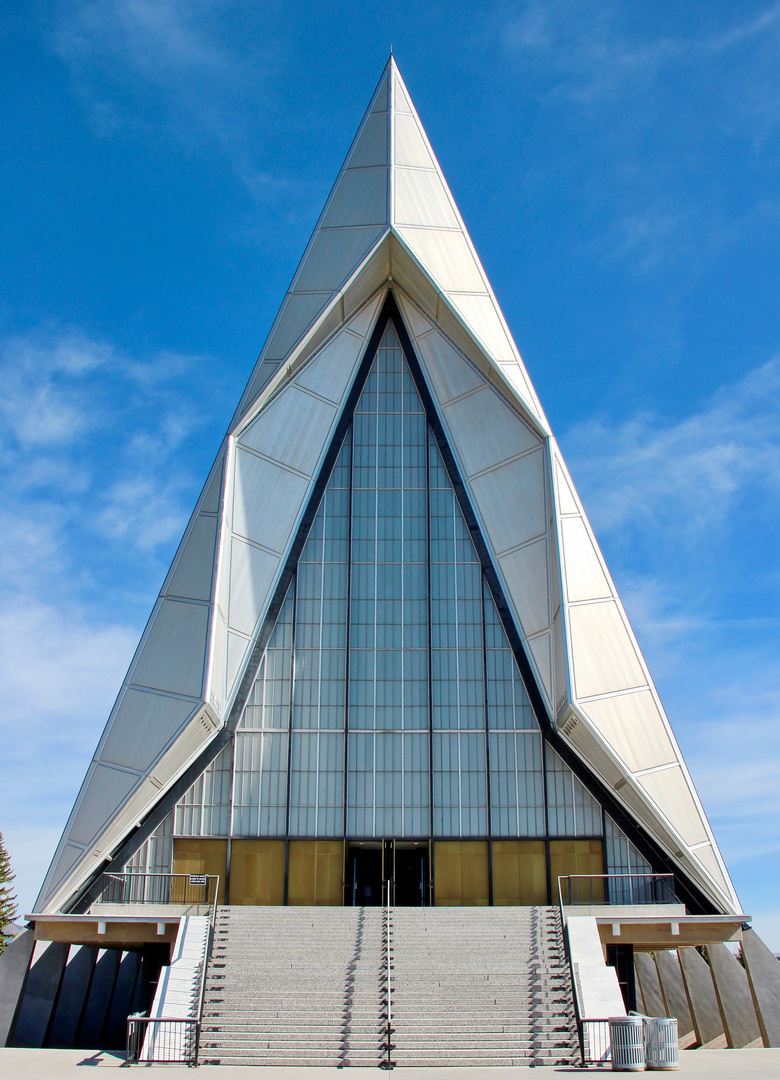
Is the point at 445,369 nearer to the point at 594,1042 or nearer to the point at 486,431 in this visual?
the point at 486,431

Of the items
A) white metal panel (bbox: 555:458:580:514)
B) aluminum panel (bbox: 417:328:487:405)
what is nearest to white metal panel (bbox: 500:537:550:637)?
white metal panel (bbox: 555:458:580:514)

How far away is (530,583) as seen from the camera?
26156 mm

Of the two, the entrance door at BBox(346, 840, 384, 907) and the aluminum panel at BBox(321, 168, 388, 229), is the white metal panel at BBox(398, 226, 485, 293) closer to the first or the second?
the aluminum panel at BBox(321, 168, 388, 229)

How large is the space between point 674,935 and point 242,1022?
10.8 metres

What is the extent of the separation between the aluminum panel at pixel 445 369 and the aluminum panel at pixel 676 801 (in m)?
12.3

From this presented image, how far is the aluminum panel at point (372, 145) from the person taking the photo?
29.7 m

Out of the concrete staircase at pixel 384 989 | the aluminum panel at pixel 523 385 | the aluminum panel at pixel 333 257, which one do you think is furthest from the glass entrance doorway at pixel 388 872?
the aluminum panel at pixel 333 257

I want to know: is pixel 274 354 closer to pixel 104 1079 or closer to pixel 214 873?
pixel 214 873

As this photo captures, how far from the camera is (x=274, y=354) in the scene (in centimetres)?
2711

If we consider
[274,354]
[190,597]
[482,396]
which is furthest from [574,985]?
[274,354]

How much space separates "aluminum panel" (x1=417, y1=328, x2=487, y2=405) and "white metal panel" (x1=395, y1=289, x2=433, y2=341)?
1.02 ft

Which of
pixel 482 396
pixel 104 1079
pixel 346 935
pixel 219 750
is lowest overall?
pixel 104 1079

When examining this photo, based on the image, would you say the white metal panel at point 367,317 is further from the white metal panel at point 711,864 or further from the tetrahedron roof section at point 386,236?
the white metal panel at point 711,864

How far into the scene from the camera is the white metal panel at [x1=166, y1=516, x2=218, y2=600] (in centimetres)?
2464
